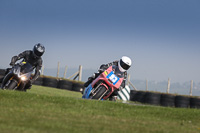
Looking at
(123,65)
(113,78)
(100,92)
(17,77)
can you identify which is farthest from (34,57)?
(123,65)

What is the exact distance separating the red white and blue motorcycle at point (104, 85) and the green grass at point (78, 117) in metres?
2.17

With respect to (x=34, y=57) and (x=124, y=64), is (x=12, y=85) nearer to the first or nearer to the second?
(x=34, y=57)

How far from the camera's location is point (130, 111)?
30.9ft

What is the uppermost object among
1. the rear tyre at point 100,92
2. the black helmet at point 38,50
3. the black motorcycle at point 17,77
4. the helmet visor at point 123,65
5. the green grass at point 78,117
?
the black helmet at point 38,50

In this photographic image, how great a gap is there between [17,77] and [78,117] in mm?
5266

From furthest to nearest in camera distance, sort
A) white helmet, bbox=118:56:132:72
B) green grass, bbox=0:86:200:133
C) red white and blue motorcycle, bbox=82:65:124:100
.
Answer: white helmet, bbox=118:56:132:72, red white and blue motorcycle, bbox=82:65:124:100, green grass, bbox=0:86:200:133

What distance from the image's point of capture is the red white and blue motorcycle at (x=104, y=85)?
41.2 feet

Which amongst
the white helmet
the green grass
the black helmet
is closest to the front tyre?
the black helmet

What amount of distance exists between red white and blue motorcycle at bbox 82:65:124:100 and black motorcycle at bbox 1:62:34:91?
233 centimetres

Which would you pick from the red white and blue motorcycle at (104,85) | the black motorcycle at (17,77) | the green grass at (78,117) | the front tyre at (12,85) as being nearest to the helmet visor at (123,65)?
the red white and blue motorcycle at (104,85)

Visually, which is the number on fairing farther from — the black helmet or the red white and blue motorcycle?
the black helmet

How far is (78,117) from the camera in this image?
738 cm

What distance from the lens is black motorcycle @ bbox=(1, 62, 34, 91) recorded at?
39.4ft

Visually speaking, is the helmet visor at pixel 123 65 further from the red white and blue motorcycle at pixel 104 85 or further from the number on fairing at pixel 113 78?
the number on fairing at pixel 113 78
